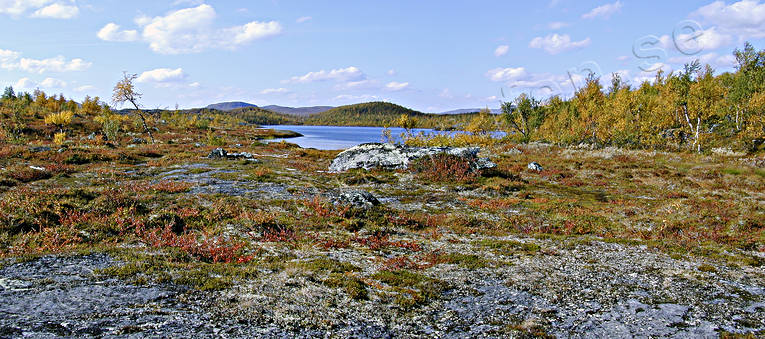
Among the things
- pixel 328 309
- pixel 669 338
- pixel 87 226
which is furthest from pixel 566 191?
pixel 87 226

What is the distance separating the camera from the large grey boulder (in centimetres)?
3700

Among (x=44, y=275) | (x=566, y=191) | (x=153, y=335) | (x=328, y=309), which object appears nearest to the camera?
(x=153, y=335)

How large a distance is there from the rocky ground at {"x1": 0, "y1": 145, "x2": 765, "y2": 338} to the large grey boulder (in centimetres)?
1132

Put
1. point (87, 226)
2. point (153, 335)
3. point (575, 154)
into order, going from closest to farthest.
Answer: point (153, 335) → point (87, 226) → point (575, 154)

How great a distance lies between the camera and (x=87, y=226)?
1516 cm

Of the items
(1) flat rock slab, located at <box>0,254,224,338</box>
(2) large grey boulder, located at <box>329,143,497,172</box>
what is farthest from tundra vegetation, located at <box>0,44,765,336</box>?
(2) large grey boulder, located at <box>329,143,497,172</box>

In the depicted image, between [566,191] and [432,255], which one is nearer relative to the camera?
[432,255]

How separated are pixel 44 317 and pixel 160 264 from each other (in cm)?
388

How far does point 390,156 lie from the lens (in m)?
39.6

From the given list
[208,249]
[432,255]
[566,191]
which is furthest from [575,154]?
[208,249]

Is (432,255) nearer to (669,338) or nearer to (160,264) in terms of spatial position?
(669,338)

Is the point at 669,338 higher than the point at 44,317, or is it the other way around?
the point at 44,317

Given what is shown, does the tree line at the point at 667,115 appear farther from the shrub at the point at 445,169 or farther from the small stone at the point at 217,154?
the small stone at the point at 217,154

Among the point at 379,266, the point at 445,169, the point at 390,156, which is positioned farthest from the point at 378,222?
the point at 390,156
